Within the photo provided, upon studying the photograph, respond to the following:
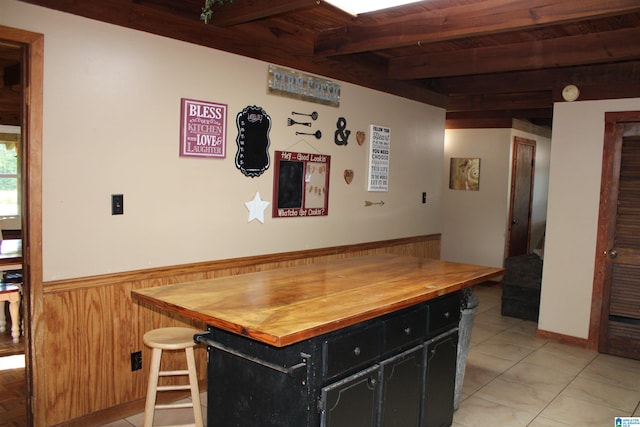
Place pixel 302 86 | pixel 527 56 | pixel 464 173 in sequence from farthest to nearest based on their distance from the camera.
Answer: pixel 464 173, pixel 527 56, pixel 302 86

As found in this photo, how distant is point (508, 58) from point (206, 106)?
8.30ft

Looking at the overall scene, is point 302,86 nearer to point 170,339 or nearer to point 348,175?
point 348,175

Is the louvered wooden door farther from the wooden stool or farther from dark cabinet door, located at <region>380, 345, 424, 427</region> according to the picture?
the wooden stool

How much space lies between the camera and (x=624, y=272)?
14.6 feet

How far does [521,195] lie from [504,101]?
6.15ft

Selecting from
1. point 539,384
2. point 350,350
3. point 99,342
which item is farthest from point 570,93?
point 99,342

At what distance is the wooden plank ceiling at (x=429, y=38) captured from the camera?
2.92 m

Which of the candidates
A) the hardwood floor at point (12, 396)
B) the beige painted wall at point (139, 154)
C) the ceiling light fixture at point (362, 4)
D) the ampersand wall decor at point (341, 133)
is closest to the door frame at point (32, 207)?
the beige painted wall at point (139, 154)

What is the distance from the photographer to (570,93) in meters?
4.66

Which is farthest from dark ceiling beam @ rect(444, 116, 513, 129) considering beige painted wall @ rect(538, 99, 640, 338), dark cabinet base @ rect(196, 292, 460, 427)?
dark cabinet base @ rect(196, 292, 460, 427)

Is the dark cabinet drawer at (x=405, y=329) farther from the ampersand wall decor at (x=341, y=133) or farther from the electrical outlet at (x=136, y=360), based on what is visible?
the ampersand wall decor at (x=341, y=133)

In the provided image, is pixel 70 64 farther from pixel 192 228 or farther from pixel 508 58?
pixel 508 58

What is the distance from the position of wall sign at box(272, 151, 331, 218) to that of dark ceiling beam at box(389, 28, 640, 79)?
1.26 metres

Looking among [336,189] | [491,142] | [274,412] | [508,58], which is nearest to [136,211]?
[274,412]
